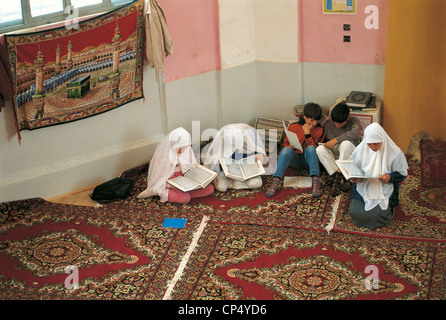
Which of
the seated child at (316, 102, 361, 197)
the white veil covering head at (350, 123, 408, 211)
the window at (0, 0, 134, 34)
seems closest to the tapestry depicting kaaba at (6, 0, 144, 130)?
the window at (0, 0, 134, 34)

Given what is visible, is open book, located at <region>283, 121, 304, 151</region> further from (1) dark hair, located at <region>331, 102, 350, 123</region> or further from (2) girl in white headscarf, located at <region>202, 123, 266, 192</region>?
(1) dark hair, located at <region>331, 102, 350, 123</region>


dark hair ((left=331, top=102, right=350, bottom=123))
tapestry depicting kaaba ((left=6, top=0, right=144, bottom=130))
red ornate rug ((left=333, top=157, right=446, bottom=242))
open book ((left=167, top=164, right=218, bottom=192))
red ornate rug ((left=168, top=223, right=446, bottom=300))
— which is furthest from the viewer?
dark hair ((left=331, top=102, right=350, bottom=123))

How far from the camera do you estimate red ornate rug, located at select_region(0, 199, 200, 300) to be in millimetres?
4879

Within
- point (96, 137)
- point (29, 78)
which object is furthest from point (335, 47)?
point (29, 78)

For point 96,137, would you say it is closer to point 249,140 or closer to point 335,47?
point 249,140

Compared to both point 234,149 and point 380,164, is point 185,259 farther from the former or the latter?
point 380,164

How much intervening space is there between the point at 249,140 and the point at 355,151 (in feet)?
4.23

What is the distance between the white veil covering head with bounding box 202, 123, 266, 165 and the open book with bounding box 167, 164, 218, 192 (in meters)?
0.25

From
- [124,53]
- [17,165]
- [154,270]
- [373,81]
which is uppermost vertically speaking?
[124,53]

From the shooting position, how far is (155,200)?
20.2 ft

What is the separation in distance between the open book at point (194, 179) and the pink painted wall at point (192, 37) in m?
1.17

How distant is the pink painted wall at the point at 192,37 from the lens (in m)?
6.63

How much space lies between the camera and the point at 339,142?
630 centimetres
